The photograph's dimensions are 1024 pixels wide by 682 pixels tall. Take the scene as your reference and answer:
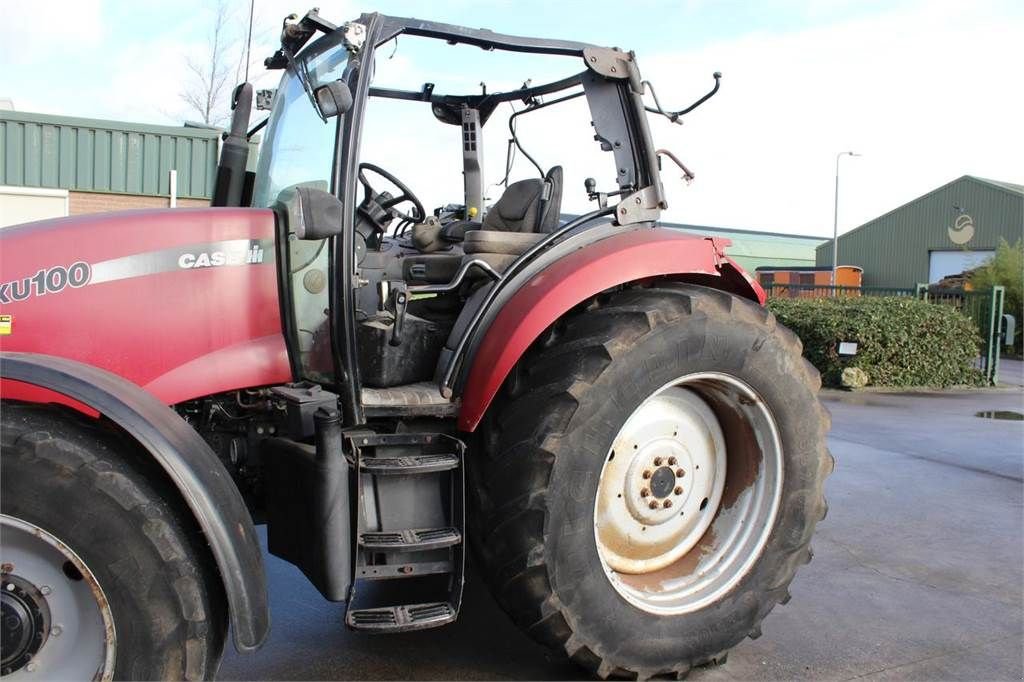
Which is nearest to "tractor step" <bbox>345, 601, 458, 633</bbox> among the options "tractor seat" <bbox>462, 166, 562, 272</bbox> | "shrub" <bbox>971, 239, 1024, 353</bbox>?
"tractor seat" <bbox>462, 166, 562, 272</bbox>

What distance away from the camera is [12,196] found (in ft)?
42.9

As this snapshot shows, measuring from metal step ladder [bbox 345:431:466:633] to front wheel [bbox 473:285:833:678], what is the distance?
132 millimetres

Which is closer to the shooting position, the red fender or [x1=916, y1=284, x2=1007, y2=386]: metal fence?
the red fender

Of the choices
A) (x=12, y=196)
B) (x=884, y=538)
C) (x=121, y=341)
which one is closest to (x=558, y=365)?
(x=121, y=341)

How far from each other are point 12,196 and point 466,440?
479 inches

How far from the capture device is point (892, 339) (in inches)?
539

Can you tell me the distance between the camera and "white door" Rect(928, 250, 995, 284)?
38000mm

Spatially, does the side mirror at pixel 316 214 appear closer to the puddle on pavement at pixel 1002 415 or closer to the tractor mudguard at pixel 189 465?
the tractor mudguard at pixel 189 465

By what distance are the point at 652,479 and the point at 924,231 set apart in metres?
41.5

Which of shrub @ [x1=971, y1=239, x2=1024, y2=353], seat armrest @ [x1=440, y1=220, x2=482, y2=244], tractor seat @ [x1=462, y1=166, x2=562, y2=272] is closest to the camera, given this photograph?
tractor seat @ [x1=462, y1=166, x2=562, y2=272]

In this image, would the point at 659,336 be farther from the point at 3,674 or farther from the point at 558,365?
the point at 3,674

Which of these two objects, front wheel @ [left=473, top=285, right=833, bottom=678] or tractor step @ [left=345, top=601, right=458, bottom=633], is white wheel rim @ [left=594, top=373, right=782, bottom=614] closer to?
front wheel @ [left=473, top=285, right=833, bottom=678]

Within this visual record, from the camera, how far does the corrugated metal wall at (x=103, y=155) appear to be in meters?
13.0

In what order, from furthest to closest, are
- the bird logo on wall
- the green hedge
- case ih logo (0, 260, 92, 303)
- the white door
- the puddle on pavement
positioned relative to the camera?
1. the bird logo on wall
2. the white door
3. the green hedge
4. the puddle on pavement
5. case ih logo (0, 260, 92, 303)
